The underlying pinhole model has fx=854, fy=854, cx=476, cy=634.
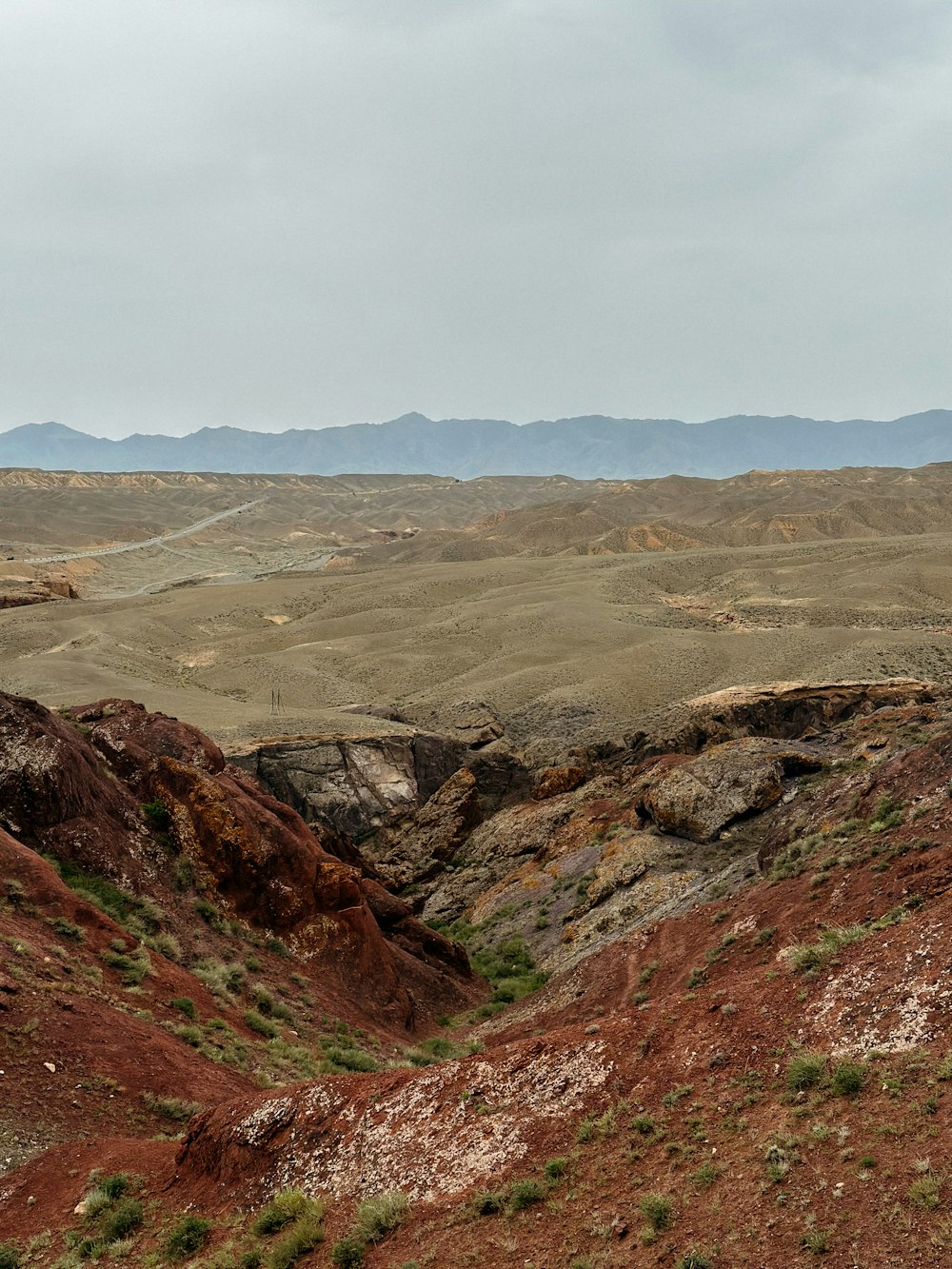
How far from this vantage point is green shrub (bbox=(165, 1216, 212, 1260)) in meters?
7.75

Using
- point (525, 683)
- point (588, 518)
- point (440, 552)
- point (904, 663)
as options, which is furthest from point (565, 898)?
point (588, 518)

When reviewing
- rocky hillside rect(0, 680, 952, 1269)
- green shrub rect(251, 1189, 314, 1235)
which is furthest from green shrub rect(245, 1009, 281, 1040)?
green shrub rect(251, 1189, 314, 1235)

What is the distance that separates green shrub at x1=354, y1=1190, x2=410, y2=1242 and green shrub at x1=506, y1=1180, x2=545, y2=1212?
38.1 inches

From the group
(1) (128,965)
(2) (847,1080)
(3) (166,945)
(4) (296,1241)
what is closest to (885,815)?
(2) (847,1080)

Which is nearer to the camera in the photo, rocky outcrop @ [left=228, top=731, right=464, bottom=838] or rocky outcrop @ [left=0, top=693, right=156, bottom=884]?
rocky outcrop @ [left=0, top=693, right=156, bottom=884]

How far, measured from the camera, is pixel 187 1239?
7.83 metres

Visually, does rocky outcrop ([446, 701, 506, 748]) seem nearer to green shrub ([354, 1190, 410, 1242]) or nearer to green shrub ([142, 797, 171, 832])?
green shrub ([142, 797, 171, 832])

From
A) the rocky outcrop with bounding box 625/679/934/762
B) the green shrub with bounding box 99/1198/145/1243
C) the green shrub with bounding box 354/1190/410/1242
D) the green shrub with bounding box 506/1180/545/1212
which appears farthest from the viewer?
the rocky outcrop with bounding box 625/679/934/762

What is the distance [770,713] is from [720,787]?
1149 cm

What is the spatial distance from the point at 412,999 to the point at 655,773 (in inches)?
468

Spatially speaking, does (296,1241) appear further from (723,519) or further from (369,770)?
(723,519)

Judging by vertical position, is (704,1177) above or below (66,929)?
above

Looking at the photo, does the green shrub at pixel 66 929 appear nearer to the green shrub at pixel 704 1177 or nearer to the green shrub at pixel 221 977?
the green shrub at pixel 221 977

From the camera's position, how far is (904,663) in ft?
143
